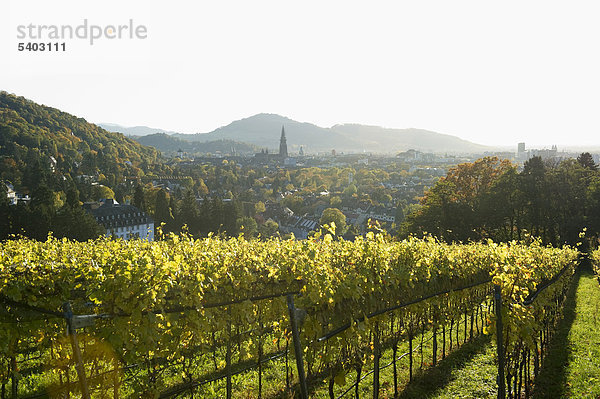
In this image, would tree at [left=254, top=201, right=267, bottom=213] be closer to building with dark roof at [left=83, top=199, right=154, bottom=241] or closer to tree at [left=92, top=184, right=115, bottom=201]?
tree at [left=92, top=184, right=115, bottom=201]

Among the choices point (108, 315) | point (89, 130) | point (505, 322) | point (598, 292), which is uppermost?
point (89, 130)

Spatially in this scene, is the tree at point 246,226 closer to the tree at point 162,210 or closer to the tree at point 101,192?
the tree at point 162,210

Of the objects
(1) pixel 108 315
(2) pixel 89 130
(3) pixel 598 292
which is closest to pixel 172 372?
(1) pixel 108 315

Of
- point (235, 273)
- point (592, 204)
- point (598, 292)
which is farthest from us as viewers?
point (592, 204)

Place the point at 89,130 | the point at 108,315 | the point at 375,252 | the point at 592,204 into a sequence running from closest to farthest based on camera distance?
the point at 108,315 < the point at 375,252 < the point at 592,204 < the point at 89,130

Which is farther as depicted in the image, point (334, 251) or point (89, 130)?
point (89, 130)

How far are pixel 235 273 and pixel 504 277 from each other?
420 cm

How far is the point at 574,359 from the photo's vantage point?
9258 mm

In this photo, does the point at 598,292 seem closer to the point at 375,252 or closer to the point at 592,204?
the point at 592,204

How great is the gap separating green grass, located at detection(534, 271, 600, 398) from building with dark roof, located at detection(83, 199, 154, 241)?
45.6 meters

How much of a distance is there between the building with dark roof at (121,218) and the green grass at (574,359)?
4558cm

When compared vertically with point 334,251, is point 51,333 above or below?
below

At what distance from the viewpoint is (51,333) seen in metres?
5.22

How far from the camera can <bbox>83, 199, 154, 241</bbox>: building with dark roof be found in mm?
48656
